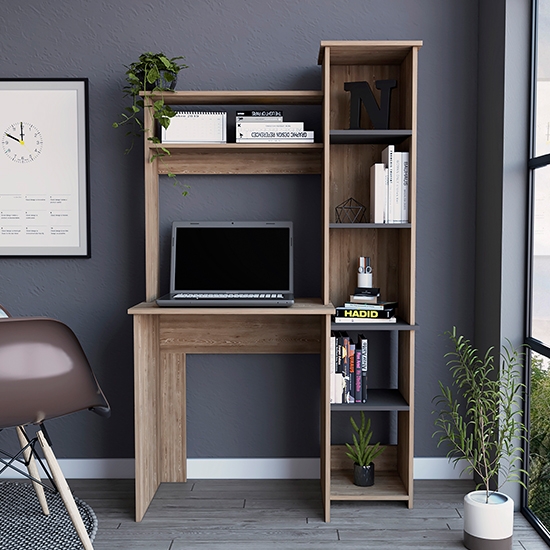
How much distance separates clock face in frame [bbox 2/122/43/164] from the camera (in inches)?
103

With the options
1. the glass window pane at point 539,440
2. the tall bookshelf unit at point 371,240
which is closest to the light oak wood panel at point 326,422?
the tall bookshelf unit at point 371,240

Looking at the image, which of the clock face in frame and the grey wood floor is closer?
the grey wood floor

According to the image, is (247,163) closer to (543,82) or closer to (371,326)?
(371,326)

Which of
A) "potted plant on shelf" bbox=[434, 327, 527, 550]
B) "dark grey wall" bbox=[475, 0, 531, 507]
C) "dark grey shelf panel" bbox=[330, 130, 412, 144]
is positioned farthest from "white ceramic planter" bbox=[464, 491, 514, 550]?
"dark grey shelf panel" bbox=[330, 130, 412, 144]

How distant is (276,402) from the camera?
271 centimetres

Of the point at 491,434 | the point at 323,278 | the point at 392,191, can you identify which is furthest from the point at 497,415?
the point at 392,191

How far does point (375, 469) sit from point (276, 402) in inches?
21.3

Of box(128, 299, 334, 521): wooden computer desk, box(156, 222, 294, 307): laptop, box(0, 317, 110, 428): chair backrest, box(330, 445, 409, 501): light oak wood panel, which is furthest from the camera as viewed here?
box(128, 299, 334, 521): wooden computer desk

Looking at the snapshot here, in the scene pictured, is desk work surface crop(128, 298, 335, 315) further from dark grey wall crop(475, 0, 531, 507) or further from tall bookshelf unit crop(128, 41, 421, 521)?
dark grey wall crop(475, 0, 531, 507)

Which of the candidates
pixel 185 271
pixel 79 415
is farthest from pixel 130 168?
pixel 79 415

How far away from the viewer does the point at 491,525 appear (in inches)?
80.2

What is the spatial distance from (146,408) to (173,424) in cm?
32

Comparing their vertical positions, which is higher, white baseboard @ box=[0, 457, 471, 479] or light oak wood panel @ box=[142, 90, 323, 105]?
light oak wood panel @ box=[142, 90, 323, 105]

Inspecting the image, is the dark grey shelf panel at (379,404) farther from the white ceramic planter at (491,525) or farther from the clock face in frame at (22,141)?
the clock face in frame at (22,141)
